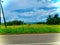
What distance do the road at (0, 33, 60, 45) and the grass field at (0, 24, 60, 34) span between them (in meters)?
0.04

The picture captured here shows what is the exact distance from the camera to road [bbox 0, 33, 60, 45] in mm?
1289

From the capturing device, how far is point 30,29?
55.7 inches

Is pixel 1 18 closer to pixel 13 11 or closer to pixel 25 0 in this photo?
pixel 13 11

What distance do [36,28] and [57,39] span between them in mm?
242

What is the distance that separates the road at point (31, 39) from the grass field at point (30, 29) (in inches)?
1.6

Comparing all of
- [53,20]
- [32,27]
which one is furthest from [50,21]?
[32,27]

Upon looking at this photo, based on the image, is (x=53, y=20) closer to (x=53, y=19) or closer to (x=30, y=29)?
(x=53, y=19)

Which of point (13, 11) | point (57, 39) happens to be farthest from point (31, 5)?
point (57, 39)

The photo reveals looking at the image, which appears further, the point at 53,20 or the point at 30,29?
the point at 30,29

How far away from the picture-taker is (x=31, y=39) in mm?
Result: 1358

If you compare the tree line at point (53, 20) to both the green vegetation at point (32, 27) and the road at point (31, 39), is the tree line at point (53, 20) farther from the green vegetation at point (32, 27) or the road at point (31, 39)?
the road at point (31, 39)

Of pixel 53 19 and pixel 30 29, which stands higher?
pixel 53 19

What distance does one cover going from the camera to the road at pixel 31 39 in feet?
4.23

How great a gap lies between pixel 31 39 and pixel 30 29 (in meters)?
0.11
